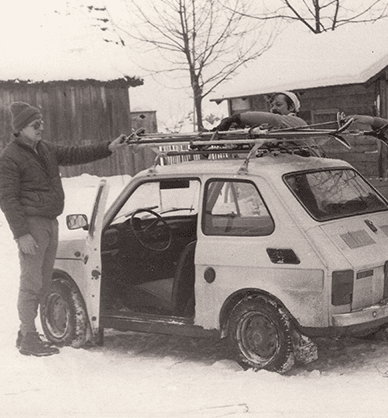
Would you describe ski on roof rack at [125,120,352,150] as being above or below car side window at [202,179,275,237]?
above

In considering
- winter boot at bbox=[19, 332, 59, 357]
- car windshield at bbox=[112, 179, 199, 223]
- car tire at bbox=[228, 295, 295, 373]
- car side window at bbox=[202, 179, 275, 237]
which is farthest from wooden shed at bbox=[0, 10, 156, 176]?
car tire at bbox=[228, 295, 295, 373]

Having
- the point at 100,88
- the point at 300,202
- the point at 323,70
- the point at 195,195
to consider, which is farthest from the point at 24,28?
the point at 300,202

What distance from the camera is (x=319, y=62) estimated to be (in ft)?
63.6

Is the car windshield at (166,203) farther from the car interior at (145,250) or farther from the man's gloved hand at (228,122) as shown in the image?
the man's gloved hand at (228,122)

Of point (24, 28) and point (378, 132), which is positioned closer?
point (378, 132)

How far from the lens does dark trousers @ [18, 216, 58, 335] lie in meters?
7.44

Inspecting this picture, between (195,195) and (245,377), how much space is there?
Result: 2.25 metres

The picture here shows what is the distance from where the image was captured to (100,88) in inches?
1027

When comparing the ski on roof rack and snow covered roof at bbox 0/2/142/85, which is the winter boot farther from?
snow covered roof at bbox 0/2/142/85

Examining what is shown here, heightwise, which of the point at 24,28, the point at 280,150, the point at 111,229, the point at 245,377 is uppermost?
the point at 24,28

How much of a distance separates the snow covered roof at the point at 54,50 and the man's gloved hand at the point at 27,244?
1701cm

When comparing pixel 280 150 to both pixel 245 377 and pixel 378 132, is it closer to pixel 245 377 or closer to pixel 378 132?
pixel 378 132

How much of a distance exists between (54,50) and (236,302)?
20.7m

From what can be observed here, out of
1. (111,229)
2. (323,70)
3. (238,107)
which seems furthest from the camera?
(238,107)
